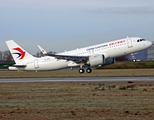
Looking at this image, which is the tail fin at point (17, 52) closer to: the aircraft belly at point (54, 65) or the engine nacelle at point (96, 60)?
the aircraft belly at point (54, 65)

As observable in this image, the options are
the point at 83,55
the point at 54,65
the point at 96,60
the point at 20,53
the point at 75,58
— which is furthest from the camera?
the point at 20,53

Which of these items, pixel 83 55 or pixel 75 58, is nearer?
pixel 75 58

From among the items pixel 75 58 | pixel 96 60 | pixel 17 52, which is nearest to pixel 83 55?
pixel 75 58

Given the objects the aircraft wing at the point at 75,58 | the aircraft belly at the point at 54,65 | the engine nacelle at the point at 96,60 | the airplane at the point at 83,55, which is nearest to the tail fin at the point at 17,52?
the airplane at the point at 83,55

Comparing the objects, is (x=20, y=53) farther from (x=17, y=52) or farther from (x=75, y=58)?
(x=75, y=58)

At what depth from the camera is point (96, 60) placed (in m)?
35.5

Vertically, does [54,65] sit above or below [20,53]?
below

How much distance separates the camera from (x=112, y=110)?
11.1m

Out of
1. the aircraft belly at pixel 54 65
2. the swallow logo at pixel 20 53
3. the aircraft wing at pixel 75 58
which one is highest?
the swallow logo at pixel 20 53

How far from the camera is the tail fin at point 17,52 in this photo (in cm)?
4066

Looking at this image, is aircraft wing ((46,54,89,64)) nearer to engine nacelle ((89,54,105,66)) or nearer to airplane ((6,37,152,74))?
airplane ((6,37,152,74))

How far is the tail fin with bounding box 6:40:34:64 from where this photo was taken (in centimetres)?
4066

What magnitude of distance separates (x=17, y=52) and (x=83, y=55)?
11.6m

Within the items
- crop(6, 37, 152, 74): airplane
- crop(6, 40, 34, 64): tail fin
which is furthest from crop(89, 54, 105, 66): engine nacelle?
crop(6, 40, 34, 64): tail fin
